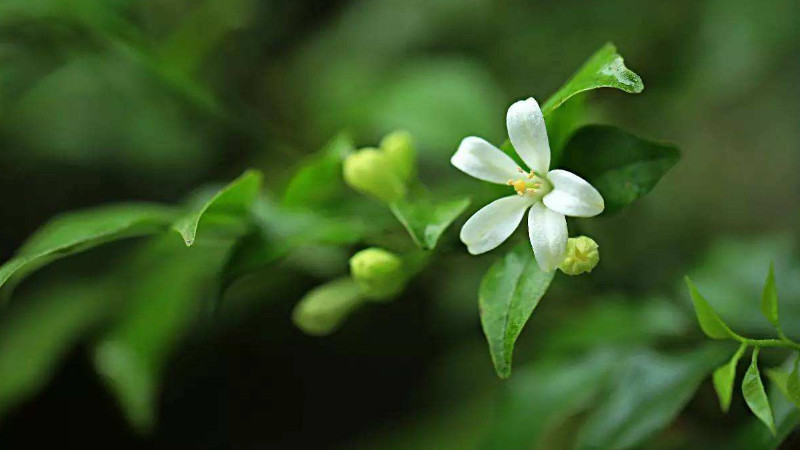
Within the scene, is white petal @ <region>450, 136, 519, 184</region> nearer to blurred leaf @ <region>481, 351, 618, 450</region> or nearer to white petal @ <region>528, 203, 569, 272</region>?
white petal @ <region>528, 203, 569, 272</region>

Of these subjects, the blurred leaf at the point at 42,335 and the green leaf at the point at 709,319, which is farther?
the blurred leaf at the point at 42,335

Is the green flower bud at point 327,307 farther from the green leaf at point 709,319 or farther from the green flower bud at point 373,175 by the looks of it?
the green leaf at point 709,319

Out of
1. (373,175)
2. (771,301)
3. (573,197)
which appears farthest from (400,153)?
(771,301)

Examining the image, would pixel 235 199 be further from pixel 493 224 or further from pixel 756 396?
pixel 756 396

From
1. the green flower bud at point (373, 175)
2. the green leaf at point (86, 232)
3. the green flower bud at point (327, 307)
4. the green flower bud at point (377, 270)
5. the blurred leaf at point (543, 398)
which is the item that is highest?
the green leaf at point (86, 232)

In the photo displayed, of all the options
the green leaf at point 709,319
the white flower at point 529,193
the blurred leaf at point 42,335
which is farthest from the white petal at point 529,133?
the blurred leaf at point 42,335

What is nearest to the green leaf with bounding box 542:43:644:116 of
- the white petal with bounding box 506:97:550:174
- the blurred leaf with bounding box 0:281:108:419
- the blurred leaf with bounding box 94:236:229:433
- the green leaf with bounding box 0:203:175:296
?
the white petal with bounding box 506:97:550:174
